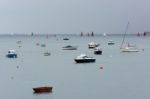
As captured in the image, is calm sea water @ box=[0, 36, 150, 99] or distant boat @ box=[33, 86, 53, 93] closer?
calm sea water @ box=[0, 36, 150, 99]

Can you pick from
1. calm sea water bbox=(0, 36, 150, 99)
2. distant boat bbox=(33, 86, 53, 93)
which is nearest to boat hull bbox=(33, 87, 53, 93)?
distant boat bbox=(33, 86, 53, 93)

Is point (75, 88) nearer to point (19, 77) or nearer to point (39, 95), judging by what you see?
point (39, 95)

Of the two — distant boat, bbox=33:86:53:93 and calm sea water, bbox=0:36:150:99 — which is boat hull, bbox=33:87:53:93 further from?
calm sea water, bbox=0:36:150:99

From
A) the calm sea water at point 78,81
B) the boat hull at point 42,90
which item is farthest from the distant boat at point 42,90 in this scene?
the calm sea water at point 78,81

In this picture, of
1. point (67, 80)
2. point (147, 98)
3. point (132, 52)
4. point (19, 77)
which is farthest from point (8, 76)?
point (132, 52)

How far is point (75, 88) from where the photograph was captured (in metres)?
60.1

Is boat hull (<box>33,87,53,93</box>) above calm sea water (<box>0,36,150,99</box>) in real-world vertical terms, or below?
above

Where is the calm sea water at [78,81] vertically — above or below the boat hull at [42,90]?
below

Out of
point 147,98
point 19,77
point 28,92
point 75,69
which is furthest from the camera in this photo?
point 75,69

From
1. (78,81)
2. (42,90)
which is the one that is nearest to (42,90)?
(42,90)

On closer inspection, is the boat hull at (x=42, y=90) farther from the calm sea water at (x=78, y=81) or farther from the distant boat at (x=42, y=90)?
the calm sea water at (x=78, y=81)

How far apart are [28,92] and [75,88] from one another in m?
6.29

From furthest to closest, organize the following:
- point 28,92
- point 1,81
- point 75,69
→ 1. point 75,69
2. point 1,81
3. point 28,92

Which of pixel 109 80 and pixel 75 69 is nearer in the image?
pixel 109 80
